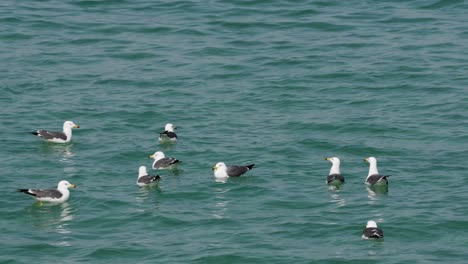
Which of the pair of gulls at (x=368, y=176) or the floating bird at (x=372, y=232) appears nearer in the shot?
the floating bird at (x=372, y=232)

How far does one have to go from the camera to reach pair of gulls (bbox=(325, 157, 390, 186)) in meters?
39.6

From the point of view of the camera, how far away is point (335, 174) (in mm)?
40125

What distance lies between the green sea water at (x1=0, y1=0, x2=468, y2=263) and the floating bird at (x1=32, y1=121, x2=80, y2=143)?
356 millimetres

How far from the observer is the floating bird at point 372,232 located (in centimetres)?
3497

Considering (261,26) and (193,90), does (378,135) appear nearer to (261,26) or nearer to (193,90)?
(193,90)

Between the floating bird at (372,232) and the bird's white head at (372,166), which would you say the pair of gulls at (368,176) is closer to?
the bird's white head at (372,166)

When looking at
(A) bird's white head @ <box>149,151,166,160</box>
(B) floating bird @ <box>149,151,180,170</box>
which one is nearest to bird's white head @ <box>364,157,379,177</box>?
(B) floating bird @ <box>149,151,180,170</box>

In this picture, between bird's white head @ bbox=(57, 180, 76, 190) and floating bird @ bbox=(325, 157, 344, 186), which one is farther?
floating bird @ bbox=(325, 157, 344, 186)

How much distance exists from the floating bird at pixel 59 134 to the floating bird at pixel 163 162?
13.7 feet

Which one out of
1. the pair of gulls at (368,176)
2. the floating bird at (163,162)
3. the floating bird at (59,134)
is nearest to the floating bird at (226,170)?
the floating bird at (163,162)

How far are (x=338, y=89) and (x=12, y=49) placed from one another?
1493cm

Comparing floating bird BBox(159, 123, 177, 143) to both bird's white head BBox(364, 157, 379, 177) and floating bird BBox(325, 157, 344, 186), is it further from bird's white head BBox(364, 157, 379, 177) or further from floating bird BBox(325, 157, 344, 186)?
bird's white head BBox(364, 157, 379, 177)

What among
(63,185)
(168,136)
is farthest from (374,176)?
(63,185)

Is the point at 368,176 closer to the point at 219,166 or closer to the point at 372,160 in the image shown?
the point at 372,160
